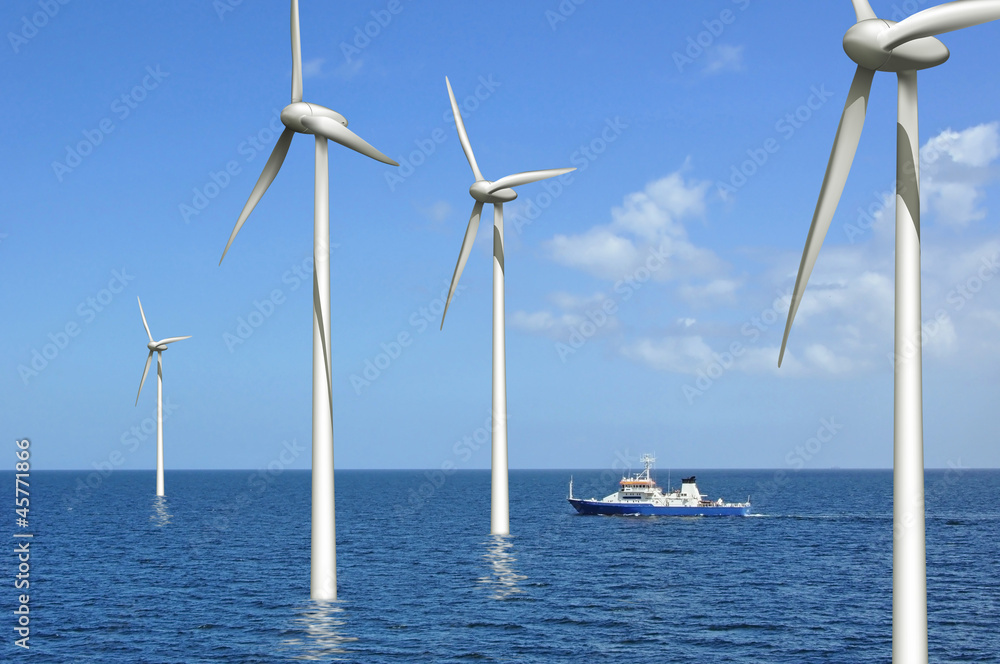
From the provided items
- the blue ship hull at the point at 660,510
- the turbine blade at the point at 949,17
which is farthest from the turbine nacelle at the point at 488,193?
the blue ship hull at the point at 660,510

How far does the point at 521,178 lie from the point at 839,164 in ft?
167

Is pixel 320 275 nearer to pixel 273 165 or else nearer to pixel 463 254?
pixel 273 165

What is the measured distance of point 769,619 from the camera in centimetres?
5197

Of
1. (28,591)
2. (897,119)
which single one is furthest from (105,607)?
(897,119)

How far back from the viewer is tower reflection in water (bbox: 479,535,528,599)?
193 ft

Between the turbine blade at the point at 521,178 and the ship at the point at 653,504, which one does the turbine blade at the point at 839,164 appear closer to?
the turbine blade at the point at 521,178

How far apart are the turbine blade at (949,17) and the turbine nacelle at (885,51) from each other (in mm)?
614

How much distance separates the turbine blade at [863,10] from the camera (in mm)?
28453

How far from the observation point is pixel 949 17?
85.1 feet

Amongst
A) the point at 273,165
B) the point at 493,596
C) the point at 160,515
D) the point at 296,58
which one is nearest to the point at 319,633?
the point at 493,596

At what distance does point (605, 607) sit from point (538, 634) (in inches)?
403

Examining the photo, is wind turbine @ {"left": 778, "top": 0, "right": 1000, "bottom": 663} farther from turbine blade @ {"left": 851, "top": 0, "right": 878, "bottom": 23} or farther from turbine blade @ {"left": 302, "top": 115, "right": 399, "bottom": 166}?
turbine blade @ {"left": 302, "top": 115, "right": 399, "bottom": 166}

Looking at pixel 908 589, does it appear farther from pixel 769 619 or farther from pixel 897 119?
pixel 769 619

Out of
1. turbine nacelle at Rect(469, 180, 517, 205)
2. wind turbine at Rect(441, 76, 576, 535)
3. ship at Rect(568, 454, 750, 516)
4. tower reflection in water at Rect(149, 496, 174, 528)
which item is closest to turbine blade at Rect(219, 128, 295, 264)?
wind turbine at Rect(441, 76, 576, 535)
